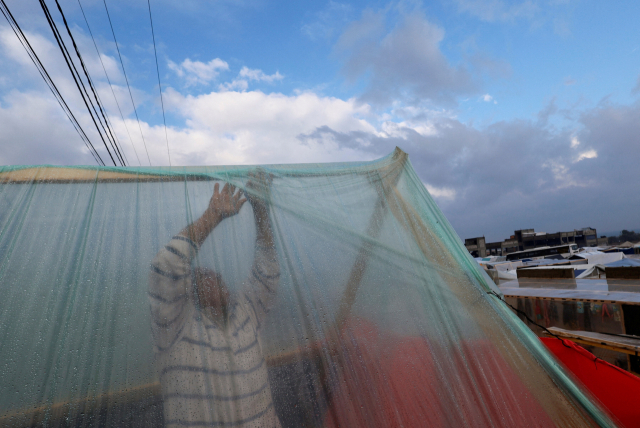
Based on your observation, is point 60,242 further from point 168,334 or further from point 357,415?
point 357,415

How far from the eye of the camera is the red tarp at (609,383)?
1.93 metres

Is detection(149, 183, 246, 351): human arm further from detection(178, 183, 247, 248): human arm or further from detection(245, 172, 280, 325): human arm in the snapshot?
detection(245, 172, 280, 325): human arm

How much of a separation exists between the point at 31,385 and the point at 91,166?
1.15 meters

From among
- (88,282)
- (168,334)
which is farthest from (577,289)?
(88,282)

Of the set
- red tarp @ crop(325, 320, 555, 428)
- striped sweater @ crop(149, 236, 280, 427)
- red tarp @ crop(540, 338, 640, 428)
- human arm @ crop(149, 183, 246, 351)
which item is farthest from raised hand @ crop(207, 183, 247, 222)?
red tarp @ crop(540, 338, 640, 428)

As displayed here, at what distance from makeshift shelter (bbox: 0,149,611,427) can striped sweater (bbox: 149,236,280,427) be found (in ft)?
0.12

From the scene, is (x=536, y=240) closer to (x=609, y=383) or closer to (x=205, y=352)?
(x=609, y=383)

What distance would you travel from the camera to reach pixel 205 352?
4.65ft

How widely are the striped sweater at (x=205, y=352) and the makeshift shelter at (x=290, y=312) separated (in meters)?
0.04

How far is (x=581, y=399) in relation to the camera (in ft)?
5.38

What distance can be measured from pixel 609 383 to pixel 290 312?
2157 millimetres

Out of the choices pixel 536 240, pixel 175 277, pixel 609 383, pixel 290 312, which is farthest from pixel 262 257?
pixel 536 240

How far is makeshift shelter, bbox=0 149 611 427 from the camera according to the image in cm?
131

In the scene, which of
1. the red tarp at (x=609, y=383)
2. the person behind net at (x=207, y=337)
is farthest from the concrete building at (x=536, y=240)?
the person behind net at (x=207, y=337)
